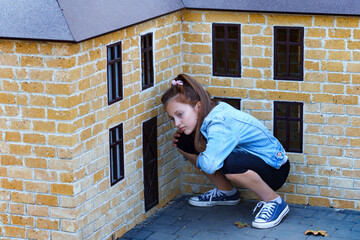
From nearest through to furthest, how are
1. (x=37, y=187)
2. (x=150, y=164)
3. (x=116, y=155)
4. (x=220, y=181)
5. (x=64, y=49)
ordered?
(x=64, y=49) < (x=37, y=187) < (x=116, y=155) < (x=150, y=164) < (x=220, y=181)

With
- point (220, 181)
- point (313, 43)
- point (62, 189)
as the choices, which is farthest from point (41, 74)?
point (313, 43)

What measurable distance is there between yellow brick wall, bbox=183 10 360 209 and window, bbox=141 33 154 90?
0.67 meters

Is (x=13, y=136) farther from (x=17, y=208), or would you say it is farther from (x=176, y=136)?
(x=176, y=136)

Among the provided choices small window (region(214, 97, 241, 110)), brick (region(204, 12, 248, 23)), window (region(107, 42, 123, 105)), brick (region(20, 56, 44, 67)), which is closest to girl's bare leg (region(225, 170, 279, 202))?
small window (region(214, 97, 241, 110))

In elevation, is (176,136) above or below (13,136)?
below

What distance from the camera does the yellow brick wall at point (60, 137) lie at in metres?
6.03

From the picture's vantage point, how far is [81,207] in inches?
250

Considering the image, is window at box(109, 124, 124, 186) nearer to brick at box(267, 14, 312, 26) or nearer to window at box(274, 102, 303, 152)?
window at box(274, 102, 303, 152)

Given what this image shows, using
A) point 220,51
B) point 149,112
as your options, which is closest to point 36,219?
point 149,112

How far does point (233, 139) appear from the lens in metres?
7.13

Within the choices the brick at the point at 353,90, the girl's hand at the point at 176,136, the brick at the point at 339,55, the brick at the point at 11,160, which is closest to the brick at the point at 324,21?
the brick at the point at 339,55

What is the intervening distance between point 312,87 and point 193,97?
49.0 inches

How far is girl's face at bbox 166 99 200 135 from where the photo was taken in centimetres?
721

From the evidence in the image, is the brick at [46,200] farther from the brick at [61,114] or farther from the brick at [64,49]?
the brick at [64,49]
